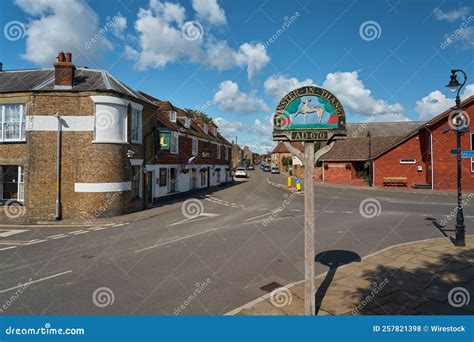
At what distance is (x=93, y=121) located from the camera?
14781mm

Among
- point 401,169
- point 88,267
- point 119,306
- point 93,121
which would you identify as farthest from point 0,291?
point 401,169

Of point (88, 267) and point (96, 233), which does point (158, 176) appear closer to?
point (96, 233)

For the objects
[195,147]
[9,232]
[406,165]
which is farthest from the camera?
[406,165]

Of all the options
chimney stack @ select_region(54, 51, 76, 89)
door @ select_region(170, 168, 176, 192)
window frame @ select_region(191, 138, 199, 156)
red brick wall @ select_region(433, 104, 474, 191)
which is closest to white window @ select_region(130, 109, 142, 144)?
chimney stack @ select_region(54, 51, 76, 89)

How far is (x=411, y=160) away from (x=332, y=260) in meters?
27.8

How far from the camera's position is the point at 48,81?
51.0 ft

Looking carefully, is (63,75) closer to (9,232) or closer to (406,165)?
(9,232)

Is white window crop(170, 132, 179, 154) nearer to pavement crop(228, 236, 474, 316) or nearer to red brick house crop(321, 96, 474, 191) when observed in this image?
pavement crop(228, 236, 474, 316)

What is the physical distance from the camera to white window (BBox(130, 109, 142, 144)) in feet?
55.4

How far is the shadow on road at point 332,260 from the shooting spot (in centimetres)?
590

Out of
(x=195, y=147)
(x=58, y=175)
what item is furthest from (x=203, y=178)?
(x=58, y=175)

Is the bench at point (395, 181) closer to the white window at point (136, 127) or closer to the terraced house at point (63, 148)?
the white window at point (136, 127)

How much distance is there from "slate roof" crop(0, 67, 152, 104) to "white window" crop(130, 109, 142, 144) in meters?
1.01

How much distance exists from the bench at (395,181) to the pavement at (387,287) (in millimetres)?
24722
